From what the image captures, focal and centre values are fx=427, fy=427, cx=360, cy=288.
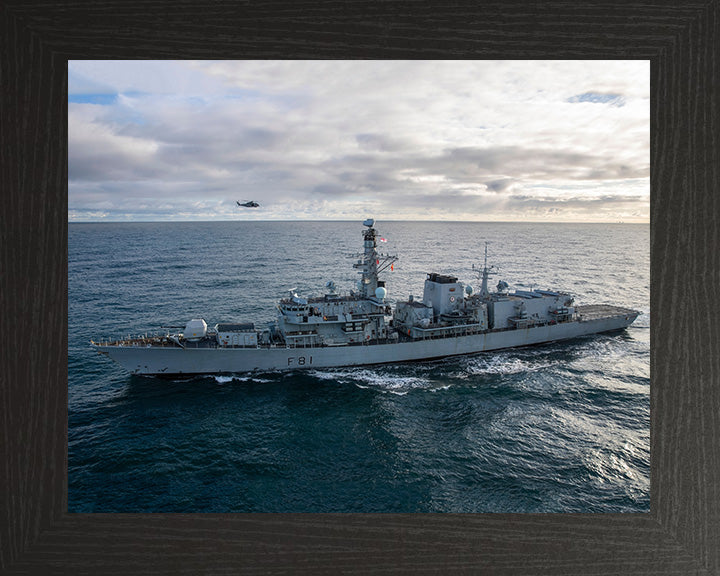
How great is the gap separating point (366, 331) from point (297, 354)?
288cm

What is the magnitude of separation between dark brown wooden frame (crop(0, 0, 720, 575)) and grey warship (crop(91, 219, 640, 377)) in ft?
43.1

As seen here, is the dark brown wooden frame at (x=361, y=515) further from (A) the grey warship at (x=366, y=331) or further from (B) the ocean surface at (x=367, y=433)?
(A) the grey warship at (x=366, y=331)

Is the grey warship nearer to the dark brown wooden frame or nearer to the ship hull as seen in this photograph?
Result: the ship hull

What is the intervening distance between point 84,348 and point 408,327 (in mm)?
12927

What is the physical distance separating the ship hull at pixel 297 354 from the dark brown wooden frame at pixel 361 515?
1313 centimetres

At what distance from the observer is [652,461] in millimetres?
1948

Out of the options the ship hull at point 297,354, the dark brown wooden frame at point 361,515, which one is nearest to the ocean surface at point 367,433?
the ship hull at point 297,354

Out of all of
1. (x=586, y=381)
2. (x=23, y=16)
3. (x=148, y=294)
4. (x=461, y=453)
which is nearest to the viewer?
(x=23, y=16)

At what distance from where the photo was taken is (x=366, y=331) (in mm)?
16594

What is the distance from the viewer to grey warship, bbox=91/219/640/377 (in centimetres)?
1470

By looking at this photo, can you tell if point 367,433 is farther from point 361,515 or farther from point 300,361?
point 361,515

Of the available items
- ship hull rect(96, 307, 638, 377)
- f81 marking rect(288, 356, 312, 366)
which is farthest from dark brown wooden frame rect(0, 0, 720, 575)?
f81 marking rect(288, 356, 312, 366)

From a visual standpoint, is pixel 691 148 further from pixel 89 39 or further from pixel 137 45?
pixel 89 39

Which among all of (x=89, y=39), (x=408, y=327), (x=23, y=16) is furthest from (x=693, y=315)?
(x=408, y=327)
